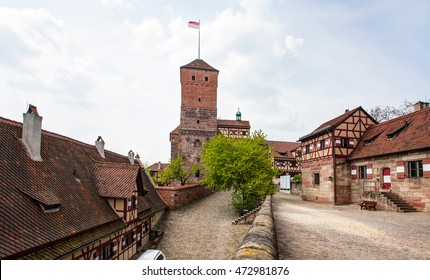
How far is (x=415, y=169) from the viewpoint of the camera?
49.0 feet

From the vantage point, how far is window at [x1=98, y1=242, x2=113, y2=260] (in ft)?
31.8

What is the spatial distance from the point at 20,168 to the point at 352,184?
69.8 feet

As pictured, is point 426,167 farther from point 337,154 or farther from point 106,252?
point 106,252

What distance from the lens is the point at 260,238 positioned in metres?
4.47

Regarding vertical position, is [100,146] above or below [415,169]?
above

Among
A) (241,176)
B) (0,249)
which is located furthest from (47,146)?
(241,176)

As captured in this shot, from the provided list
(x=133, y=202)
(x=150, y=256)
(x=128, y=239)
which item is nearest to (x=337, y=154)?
(x=133, y=202)

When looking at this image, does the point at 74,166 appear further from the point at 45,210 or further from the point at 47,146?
the point at 45,210

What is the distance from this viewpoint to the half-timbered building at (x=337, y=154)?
21109mm

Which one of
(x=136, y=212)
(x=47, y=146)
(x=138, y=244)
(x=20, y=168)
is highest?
(x=47, y=146)

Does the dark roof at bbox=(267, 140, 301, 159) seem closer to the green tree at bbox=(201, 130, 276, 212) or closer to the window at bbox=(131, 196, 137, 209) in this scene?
the green tree at bbox=(201, 130, 276, 212)

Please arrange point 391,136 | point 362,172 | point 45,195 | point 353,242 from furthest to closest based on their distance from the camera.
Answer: point 362,172
point 391,136
point 45,195
point 353,242

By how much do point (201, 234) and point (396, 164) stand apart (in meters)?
12.6
